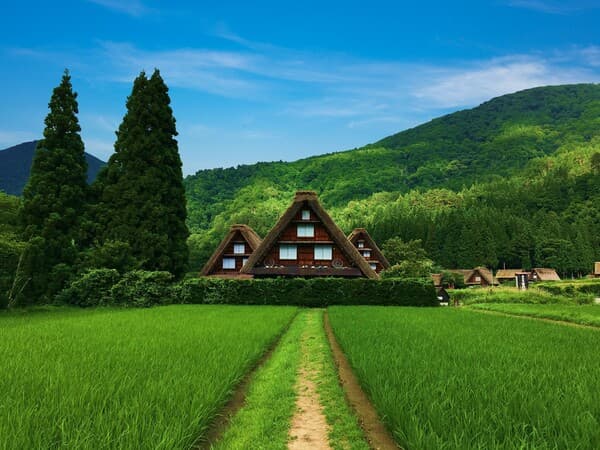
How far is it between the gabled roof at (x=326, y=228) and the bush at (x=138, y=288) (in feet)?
24.6

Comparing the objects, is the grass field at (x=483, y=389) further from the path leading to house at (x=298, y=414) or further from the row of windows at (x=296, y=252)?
the row of windows at (x=296, y=252)

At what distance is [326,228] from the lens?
28359 millimetres

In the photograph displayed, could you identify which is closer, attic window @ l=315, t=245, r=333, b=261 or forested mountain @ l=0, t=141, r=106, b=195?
attic window @ l=315, t=245, r=333, b=261

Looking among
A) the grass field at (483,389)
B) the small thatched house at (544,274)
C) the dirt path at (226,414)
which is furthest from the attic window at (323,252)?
the small thatched house at (544,274)

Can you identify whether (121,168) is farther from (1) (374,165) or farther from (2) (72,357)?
(1) (374,165)

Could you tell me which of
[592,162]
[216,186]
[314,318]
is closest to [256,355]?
[314,318]

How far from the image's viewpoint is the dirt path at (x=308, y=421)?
3.96 metres

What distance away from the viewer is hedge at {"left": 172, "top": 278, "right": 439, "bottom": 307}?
22.7 meters

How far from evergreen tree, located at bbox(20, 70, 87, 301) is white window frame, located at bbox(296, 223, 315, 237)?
45.2 ft

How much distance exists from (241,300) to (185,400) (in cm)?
1900

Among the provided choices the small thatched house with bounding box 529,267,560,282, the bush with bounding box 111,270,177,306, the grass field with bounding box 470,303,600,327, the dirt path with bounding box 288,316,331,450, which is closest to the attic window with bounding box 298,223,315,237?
the bush with bounding box 111,270,177,306

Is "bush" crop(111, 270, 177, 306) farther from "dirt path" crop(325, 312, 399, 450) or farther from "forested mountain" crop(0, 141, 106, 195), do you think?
"forested mountain" crop(0, 141, 106, 195)

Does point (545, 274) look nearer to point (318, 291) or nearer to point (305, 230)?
point (305, 230)

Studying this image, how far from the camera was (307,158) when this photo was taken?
468 ft
